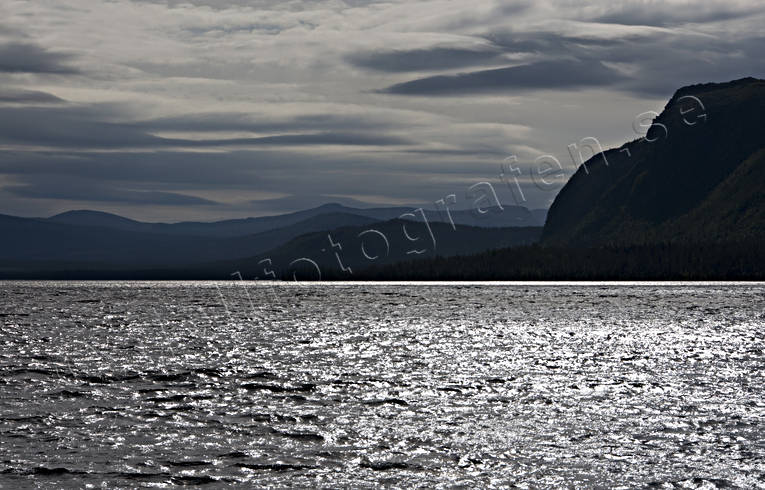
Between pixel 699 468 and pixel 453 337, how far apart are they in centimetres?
7100

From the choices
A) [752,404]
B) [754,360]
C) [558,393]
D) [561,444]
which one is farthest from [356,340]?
[561,444]

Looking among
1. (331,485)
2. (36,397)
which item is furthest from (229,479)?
(36,397)

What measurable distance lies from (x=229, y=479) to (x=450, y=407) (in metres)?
18.1

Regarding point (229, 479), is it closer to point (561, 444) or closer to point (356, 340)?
point (561, 444)

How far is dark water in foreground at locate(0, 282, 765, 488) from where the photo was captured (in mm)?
30938

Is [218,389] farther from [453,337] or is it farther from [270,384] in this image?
[453,337]

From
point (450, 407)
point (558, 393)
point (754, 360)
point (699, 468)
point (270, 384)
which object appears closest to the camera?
point (699, 468)

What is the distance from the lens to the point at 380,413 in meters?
43.9

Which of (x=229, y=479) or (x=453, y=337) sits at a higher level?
(x=229, y=479)

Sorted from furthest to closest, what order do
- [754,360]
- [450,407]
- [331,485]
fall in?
[754,360] < [450,407] < [331,485]

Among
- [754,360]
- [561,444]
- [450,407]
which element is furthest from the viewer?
[754,360]

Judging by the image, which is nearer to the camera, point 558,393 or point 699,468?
point 699,468

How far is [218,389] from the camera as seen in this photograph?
175 ft

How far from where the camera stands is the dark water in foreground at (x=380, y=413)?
30.9 meters
